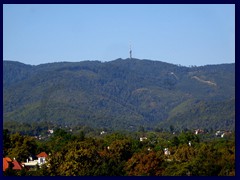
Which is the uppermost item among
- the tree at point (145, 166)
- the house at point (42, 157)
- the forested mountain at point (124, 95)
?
the forested mountain at point (124, 95)

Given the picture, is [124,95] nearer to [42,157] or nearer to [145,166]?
[42,157]

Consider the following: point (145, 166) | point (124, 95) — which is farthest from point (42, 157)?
point (124, 95)

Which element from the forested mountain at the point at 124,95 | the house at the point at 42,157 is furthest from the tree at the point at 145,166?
the forested mountain at the point at 124,95

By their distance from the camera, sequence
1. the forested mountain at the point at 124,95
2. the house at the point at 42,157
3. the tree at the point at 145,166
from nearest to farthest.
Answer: the tree at the point at 145,166, the house at the point at 42,157, the forested mountain at the point at 124,95

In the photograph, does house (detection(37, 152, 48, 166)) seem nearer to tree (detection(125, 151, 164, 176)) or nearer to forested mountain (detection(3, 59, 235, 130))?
tree (detection(125, 151, 164, 176))

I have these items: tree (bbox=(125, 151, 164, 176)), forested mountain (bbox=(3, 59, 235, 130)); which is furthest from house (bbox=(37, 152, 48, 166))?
forested mountain (bbox=(3, 59, 235, 130))

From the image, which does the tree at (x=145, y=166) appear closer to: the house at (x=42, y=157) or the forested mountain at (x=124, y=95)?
the house at (x=42, y=157)

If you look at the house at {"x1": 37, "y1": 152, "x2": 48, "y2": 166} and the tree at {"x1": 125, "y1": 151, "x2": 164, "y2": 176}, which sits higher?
the tree at {"x1": 125, "y1": 151, "x2": 164, "y2": 176}
